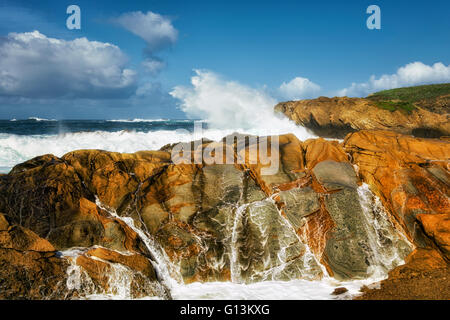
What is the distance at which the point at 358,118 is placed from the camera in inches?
790

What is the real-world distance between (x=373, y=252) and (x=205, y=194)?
4524mm

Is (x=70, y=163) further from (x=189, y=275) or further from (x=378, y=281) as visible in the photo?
(x=378, y=281)

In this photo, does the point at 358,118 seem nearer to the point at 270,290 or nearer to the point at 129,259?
the point at 270,290

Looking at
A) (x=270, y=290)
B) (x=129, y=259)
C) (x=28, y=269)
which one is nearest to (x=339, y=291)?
(x=270, y=290)

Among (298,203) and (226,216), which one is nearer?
(226,216)

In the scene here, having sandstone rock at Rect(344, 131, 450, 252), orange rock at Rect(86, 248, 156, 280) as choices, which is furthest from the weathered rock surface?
orange rock at Rect(86, 248, 156, 280)

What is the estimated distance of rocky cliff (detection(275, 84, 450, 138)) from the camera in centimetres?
1769

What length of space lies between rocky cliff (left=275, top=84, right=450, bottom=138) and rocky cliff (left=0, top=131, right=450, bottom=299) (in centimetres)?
1001

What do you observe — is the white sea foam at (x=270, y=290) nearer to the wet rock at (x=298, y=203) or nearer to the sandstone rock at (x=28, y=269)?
the wet rock at (x=298, y=203)

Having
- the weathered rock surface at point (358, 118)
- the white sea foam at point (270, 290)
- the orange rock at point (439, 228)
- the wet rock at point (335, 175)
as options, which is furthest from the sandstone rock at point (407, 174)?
the weathered rock surface at point (358, 118)

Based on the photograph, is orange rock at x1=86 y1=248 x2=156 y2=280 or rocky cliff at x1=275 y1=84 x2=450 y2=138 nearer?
orange rock at x1=86 y1=248 x2=156 y2=280

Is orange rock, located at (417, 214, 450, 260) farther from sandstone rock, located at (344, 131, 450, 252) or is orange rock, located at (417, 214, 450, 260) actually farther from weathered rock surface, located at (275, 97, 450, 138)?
weathered rock surface, located at (275, 97, 450, 138)

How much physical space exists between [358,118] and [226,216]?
16.1 m

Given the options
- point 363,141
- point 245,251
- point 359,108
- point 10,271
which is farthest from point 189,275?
point 359,108
